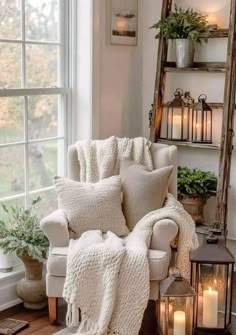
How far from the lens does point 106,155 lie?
150 inches

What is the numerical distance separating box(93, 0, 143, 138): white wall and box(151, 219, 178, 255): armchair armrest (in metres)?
1.17

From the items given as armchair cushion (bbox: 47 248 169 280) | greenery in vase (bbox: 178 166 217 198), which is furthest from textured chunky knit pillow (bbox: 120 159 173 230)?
greenery in vase (bbox: 178 166 217 198)

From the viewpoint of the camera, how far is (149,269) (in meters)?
3.20

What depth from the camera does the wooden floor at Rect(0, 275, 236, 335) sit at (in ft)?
10.9

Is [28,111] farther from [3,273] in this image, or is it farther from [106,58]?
[3,273]

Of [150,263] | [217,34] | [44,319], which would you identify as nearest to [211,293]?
[150,263]

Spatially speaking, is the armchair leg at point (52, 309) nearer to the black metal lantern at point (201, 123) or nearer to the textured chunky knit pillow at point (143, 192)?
the textured chunky knit pillow at point (143, 192)

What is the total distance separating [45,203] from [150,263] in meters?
1.20

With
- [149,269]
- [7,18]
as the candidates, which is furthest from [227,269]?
[7,18]

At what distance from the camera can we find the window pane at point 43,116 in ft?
13.0

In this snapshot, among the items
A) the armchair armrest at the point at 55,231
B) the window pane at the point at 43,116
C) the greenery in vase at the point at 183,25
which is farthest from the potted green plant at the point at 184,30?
the armchair armrest at the point at 55,231

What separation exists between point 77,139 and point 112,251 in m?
1.38

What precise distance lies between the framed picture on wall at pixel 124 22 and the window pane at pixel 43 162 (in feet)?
3.08

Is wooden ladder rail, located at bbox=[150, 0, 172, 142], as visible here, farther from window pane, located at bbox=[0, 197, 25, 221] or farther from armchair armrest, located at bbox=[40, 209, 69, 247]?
armchair armrest, located at bbox=[40, 209, 69, 247]
